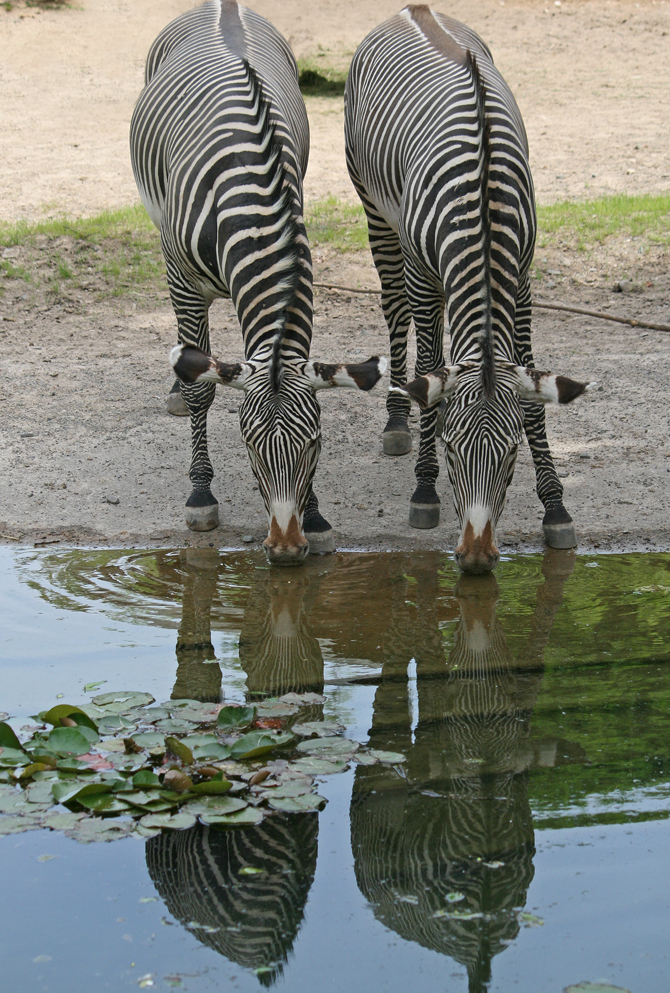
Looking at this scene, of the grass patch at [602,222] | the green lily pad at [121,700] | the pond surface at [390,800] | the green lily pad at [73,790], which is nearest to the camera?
the pond surface at [390,800]

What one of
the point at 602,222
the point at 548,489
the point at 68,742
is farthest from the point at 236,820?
the point at 602,222

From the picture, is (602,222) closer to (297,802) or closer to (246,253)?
(246,253)

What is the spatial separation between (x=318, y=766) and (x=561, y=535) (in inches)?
103

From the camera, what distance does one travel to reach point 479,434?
14.8 feet

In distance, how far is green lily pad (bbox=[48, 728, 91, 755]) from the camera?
11.2 feet

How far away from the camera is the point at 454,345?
4.95 metres

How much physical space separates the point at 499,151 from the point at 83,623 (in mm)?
3120

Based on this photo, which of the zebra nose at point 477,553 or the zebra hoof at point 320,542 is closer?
the zebra nose at point 477,553

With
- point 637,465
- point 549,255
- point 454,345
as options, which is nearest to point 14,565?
point 454,345

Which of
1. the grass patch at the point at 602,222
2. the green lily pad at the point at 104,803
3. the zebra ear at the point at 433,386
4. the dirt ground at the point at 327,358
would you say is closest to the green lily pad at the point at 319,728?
the green lily pad at the point at 104,803

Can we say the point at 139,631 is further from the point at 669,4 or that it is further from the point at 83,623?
the point at 669,4

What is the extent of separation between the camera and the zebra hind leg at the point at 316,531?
5500mm

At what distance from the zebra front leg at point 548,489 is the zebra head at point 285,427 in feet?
4.05

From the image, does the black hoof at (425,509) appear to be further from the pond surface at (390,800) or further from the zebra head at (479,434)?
the zebra head at (479,434)
